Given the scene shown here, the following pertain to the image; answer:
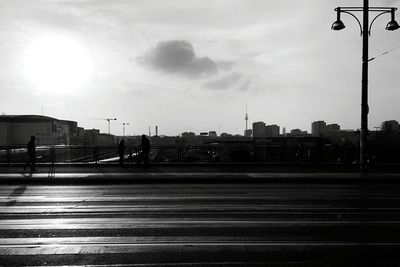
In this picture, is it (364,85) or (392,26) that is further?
(364,85)

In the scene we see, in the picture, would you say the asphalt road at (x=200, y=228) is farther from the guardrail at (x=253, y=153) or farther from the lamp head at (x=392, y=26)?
the guardrail at (x=253, y=153)

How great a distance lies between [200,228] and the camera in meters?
8.77

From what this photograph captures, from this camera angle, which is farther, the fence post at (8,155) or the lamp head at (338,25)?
the fence post at (8,155)

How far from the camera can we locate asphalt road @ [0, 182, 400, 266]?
6.74 meters

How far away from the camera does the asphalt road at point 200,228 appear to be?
22.1ft

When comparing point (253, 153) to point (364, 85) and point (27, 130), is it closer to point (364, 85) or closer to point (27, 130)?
point (364, 85)

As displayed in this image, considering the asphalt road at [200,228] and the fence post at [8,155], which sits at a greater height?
the fence post at [8,155]

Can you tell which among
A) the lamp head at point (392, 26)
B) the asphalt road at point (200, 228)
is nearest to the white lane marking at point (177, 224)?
the asphalt road at point (200, 228)

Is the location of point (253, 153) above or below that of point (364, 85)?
below

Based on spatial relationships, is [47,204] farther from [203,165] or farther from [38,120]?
[38,120]

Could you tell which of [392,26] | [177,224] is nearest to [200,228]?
[177,224]

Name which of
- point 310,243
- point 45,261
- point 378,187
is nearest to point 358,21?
point 378,187

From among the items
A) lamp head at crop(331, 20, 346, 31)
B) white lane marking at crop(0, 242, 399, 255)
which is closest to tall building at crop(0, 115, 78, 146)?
lamp head at crop(331, 20, 346, 31)

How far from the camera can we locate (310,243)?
7.61 m
